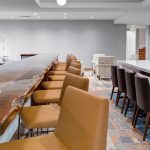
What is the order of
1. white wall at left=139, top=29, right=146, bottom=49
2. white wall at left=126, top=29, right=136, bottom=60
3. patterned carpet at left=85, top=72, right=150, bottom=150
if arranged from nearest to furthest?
patterned carpet at left=85, top=72, right=150, bottom=150
white wall at left=126, top=29, right=136, bottom=60
white wall at left=139, top=29, right=146, bottom=49

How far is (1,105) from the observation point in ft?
4.61

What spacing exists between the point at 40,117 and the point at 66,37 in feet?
36.2

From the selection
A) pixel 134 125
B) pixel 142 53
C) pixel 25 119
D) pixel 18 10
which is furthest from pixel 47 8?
pixel 142 53

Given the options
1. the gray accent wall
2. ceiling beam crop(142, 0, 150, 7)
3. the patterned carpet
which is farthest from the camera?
the gray accent wall

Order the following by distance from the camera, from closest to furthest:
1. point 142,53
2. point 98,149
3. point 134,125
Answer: point 98,149 < point 134,125 < point 142,53

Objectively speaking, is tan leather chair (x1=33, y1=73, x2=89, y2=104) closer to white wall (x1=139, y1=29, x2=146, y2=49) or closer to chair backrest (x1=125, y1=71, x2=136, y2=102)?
chair backrest (x1=125, y1=71, x2=136, y2=102)

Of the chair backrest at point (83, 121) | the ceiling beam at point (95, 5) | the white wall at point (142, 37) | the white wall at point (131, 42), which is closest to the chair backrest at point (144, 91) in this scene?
the chair backrest at point (83, 121)

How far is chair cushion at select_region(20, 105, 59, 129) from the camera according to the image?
2.02m

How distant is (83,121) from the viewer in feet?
4.54

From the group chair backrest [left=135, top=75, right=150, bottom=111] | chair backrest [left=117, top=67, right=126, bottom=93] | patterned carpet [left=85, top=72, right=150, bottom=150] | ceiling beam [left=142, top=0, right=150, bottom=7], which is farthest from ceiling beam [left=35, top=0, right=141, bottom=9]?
chair backrest [left=135, top=75, right=150, bottom=111]

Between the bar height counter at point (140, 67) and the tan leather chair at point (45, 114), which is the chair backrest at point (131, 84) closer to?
the bar height counter at point (140, 67)

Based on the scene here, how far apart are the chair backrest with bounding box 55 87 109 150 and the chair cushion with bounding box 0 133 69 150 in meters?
0.04

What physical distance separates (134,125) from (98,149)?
2506 millimetres

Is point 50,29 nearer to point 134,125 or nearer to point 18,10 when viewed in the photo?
point 18,10
